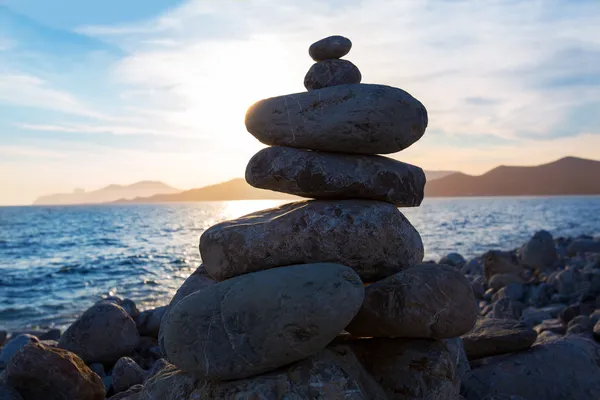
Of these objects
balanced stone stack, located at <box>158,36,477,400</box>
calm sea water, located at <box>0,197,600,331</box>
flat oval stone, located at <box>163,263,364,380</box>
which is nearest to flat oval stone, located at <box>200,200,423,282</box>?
balanced stone stack, located at <box>158,36,477,400</box>

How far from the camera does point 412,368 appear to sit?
541cm

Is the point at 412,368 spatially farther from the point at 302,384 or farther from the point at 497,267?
the point at 497,267

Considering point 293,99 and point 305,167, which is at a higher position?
point 293,99

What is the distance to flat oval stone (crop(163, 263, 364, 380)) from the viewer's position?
14.4 feet

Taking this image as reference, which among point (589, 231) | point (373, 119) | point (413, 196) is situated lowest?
point (589, 231)

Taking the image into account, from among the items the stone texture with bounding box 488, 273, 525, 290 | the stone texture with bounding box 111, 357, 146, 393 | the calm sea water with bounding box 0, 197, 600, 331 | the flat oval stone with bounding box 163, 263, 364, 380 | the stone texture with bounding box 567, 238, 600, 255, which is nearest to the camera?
the flat oval stone with bounding box 163, 263, 364, 380

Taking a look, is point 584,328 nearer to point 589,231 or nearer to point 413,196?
point 413,196

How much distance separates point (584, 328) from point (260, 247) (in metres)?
7.36

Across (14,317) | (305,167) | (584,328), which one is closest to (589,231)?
(584,328)

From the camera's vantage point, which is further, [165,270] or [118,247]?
[118,247]

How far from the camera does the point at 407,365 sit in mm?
5430

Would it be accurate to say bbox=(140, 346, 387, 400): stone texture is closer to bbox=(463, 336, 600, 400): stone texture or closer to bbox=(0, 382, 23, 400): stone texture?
bbox=(463, 336, 600, 400): stone texture

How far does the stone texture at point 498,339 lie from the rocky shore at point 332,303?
0.06 feet

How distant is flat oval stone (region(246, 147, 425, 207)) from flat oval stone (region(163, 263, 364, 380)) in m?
1.20
